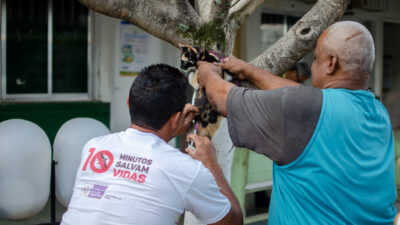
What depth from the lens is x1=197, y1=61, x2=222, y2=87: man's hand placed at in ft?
6.78

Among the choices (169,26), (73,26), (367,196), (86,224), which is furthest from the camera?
(73,26)

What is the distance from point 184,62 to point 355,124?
3.04ft

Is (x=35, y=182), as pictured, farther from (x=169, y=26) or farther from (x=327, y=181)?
(x=327, y=181)

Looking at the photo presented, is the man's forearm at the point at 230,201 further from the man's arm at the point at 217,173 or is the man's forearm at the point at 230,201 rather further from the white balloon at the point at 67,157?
the white balloon at the point at 67,157

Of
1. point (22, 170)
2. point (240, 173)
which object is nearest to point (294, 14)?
point (240, 173)

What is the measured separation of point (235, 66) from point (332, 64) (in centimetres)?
52

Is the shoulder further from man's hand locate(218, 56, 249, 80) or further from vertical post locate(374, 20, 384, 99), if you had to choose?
vertical post locate(374, 20, 384, 99)

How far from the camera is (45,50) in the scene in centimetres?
528

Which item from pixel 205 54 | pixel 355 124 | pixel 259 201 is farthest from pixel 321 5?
pixel 259 201

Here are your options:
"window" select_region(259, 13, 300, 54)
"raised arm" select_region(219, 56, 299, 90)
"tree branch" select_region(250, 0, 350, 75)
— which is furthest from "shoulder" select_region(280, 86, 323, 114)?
"window" select_region(259, 13, 300, 54)

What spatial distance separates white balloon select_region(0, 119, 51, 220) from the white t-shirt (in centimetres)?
202

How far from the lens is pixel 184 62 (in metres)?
2.21

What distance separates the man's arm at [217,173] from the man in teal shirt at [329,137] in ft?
0.49

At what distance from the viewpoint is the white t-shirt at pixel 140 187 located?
1.59 meters
